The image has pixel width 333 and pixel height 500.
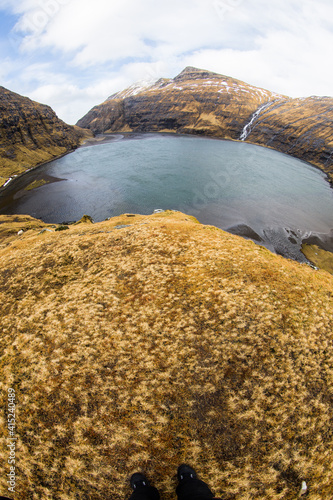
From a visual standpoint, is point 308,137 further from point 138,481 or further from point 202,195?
point 138,481

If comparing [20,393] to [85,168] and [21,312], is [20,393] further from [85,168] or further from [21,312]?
[85,168]

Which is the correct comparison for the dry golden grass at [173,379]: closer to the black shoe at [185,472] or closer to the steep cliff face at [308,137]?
the black shoe at [185,472]

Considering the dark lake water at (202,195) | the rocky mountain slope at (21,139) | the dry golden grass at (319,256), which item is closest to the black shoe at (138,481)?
the dark lake water at (202,195)

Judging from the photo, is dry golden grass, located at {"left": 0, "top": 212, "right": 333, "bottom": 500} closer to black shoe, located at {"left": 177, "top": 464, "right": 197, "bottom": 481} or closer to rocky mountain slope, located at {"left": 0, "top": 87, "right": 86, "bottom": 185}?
black shoe, located at {"left": 177, "top": 464, "right": 197, "bottom": 481}

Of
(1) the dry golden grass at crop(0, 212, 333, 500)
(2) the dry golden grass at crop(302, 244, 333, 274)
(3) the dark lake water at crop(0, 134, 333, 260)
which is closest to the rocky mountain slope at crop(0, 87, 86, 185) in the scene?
(3) the dark lake water at crop(0, 134, 333, 260)

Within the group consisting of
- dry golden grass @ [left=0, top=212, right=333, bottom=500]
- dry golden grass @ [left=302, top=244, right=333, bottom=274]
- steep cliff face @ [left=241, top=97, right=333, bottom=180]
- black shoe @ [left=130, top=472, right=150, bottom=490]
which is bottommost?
dry golden grass @ [left=302, top=244, right=333, bottom=274]

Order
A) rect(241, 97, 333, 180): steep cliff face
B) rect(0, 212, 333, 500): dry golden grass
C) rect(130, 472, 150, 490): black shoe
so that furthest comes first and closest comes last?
rect(241, 97, 333, 180): steep cliff face < rect(0, 212, 333, 500): dry golden grass < rect(130, 472, 150, 490): black shoe

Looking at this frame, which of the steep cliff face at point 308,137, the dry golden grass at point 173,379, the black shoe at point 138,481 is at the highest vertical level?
the steep cliff face at point 308,137

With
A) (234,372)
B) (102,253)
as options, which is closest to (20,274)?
(102,253)
